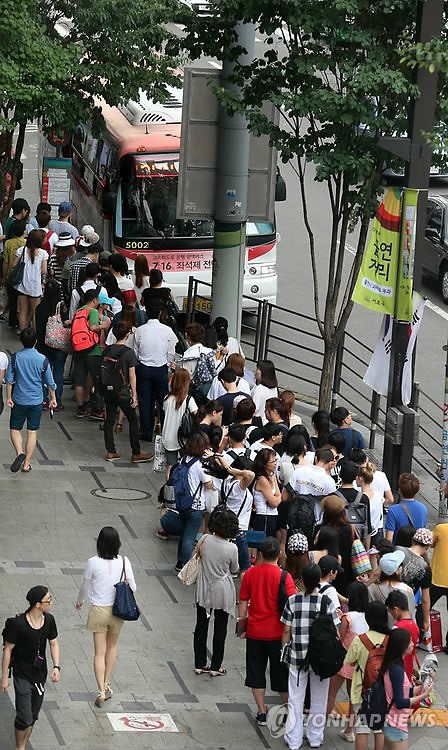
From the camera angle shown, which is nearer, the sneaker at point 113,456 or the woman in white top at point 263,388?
the woman in white top at point 263,388

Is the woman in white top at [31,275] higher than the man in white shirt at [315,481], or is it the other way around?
the woman in white top at [31,275]

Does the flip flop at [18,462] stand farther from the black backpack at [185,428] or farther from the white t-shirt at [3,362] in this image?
the black backpack at [185,428]

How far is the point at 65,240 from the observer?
65.9ft

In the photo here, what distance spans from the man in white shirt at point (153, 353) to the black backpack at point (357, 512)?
474 cm

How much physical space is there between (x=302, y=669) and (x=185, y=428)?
170 inches

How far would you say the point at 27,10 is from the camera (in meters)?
20.1

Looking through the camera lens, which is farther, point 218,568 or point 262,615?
point 218,568

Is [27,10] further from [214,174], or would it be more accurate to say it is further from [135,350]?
[135,350]

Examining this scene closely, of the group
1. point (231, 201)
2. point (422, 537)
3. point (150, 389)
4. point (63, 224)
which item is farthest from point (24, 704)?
point (63, 224)

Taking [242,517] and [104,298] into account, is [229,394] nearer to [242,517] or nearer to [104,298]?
[242,517]

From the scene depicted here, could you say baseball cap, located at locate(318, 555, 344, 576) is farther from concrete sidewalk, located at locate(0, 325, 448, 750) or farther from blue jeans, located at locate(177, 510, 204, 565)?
blue jeans, located at locate(177, 510, 204, 565)

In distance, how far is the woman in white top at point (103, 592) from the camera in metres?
11.5

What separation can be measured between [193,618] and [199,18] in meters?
7.32

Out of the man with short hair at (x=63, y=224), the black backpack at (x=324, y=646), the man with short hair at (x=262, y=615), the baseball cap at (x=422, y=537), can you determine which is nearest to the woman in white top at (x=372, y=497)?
the baseball cap at (x=422, y=537)
